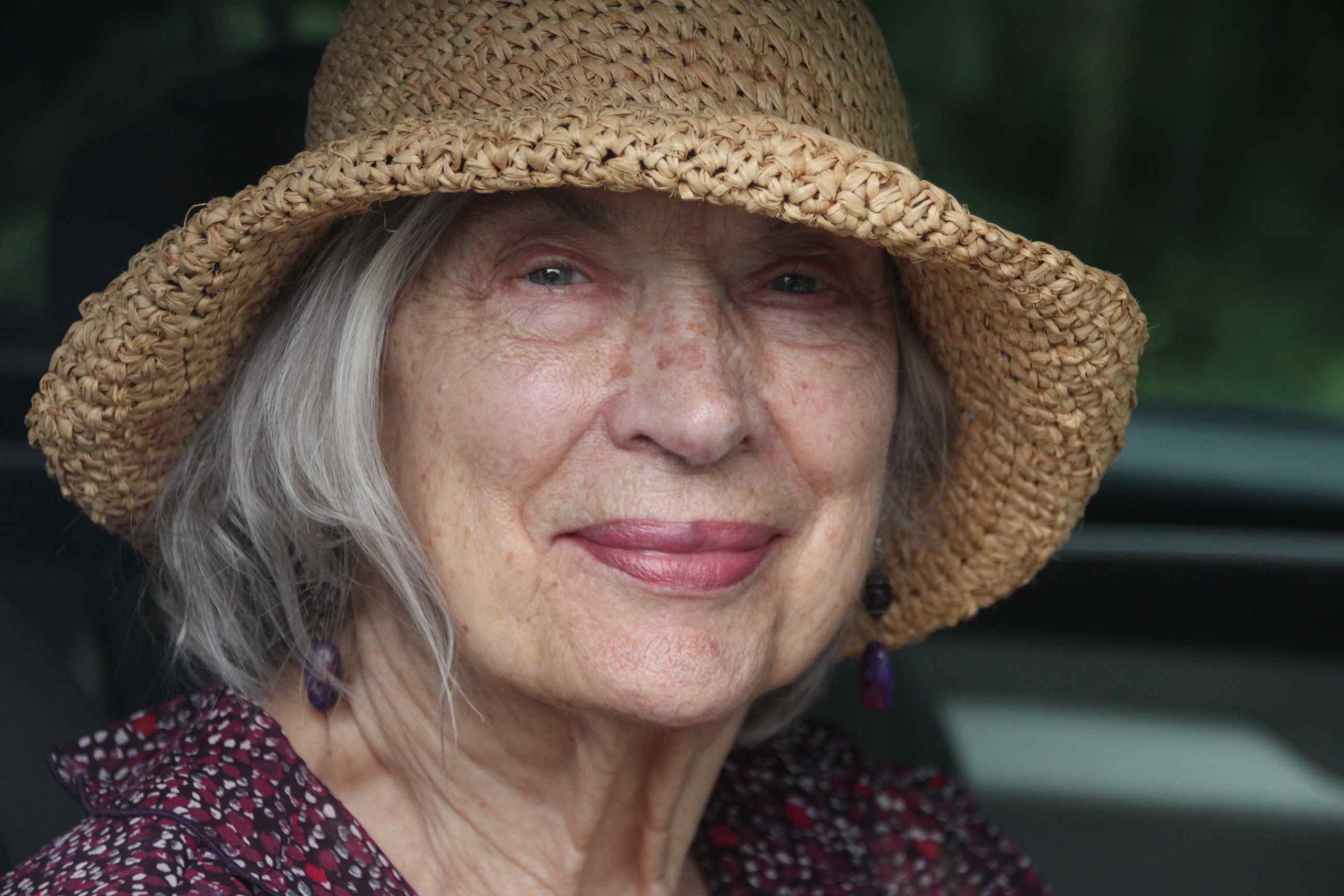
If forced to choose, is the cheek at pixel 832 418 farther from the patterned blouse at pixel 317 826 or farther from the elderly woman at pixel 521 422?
the patterned blouse at pixel 317 826

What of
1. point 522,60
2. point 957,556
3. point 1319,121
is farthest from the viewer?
point 1319,121

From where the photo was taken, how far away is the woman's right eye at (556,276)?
146 centimetres

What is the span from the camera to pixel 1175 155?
12.4 ft

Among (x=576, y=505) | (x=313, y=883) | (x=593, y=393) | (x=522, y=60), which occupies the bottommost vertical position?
(x=313, y=883)

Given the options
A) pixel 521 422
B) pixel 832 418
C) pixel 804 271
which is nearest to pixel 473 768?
pixel 521 422

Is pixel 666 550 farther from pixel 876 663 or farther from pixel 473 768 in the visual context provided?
pixel 876 663

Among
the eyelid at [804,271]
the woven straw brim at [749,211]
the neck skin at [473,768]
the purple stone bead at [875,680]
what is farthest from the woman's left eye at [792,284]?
the purple stone bead at [875,680]

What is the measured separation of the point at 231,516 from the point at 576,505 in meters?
0.46

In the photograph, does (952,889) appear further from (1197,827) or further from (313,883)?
(313,883)

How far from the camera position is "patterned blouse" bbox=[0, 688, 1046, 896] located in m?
1.36

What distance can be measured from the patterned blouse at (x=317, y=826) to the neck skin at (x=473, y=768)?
8 centimetres

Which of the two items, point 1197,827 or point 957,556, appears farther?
point 1197,827

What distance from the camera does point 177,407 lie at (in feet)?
5.11

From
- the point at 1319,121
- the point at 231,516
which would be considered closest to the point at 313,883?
the point at 231,516
